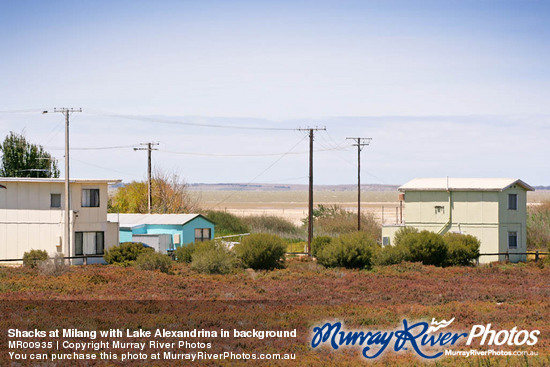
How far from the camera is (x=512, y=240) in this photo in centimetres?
4309

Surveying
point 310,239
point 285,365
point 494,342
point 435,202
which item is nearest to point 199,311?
point 285,365

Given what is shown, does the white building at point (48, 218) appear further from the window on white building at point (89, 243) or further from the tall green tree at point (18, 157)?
the tall green tree at point (18, 157)

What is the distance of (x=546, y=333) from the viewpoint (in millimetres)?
17484

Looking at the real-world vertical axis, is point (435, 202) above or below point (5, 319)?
above

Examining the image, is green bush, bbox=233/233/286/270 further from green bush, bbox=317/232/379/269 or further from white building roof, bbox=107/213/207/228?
white building roof, bbox=107/213/207/228

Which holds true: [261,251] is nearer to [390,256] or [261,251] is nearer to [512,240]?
[390,256]

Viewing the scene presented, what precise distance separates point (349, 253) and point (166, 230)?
13.8m

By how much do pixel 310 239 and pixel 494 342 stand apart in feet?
91.8

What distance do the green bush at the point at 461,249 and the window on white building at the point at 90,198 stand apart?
64.3 feet

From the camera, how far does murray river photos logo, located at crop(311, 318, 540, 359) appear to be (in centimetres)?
1638

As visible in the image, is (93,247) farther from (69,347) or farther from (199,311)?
(69,347)

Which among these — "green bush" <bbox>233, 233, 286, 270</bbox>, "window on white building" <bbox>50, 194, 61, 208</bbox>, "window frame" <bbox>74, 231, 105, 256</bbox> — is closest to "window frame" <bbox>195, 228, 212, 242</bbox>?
"window frame" <bbox>74, 231, 105, 256</bbox>

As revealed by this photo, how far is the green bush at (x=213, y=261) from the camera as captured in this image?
33750mm

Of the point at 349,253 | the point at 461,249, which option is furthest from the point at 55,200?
the point at 461,249
